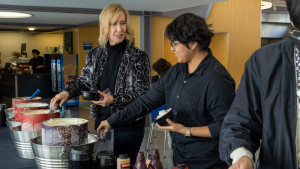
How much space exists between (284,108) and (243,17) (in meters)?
7.91

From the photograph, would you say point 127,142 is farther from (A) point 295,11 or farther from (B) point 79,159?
(A) point 295,11

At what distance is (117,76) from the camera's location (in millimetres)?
2371

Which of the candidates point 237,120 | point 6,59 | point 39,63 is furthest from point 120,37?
point 6,59

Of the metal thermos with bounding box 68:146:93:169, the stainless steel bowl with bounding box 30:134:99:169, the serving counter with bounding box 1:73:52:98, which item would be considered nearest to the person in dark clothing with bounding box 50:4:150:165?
the stainless steel bowl with bounding box 30:134:99:169

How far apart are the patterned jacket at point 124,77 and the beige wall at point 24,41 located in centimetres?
1416

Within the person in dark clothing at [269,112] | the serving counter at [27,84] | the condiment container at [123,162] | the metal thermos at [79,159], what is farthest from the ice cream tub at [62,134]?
the serving counter at [27,84]

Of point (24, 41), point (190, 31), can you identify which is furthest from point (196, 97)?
point (24, 41)

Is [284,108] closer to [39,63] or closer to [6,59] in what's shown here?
[39,63]

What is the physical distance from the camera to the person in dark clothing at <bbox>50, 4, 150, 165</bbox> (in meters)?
2.31

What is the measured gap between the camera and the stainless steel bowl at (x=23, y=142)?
1.88m

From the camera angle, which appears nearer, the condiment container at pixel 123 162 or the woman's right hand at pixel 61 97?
the condiment container at pixel 123 162

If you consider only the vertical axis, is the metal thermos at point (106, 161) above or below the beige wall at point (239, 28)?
below

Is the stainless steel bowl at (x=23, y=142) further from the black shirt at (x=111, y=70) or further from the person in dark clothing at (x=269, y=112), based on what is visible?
the person in dark clothing at (x=269, y=112)

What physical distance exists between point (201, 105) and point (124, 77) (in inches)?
27.7
